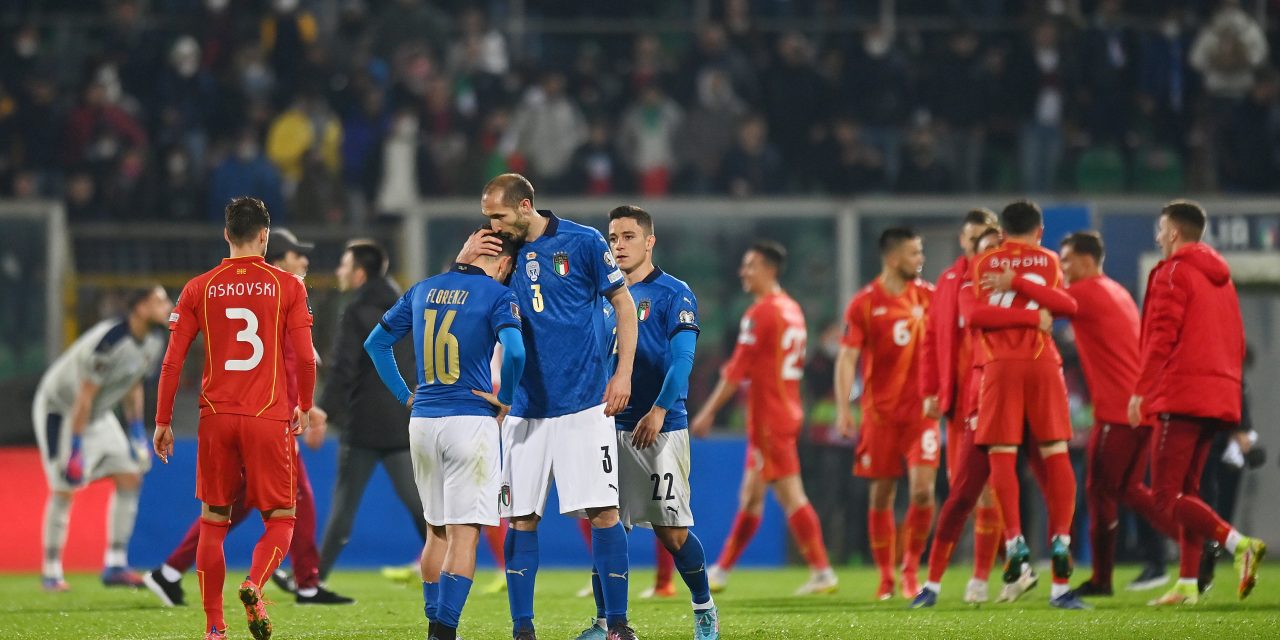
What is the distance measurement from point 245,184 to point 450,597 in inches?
464

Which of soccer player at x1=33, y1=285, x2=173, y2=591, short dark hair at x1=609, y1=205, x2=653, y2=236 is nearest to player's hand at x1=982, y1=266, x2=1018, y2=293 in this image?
short dark hair at x1=609, y1=205, x2=653, y2=236

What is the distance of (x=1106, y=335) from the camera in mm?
10828

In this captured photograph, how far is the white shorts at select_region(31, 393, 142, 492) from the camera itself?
13.1 metres

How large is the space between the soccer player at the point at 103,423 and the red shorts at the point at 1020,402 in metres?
6.17

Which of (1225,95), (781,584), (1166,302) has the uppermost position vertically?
(1225,95)

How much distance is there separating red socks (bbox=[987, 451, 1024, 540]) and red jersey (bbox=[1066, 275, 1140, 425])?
1321 millimetres

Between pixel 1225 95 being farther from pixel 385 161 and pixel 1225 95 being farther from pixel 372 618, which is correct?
pixel 372 618

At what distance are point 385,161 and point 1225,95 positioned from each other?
9.65m

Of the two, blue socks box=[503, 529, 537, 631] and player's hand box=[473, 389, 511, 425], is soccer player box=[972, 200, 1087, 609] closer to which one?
player's hand box=[473, 389, 511, 425]

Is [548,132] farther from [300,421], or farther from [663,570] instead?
[300,421]

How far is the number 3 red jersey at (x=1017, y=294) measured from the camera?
31.4ft

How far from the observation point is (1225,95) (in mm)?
20047

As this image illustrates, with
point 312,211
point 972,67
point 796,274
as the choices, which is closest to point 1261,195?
point 972,67

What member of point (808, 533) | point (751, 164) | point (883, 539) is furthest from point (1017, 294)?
point (751, 164)
